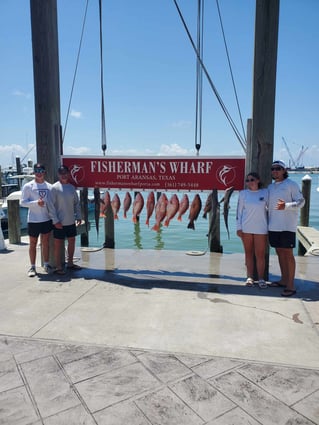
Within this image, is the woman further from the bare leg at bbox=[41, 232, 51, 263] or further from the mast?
the mast

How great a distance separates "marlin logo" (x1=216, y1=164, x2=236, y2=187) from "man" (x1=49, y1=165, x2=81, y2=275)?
240 centimetres

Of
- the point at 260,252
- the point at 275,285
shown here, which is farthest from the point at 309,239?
the point at 260,252

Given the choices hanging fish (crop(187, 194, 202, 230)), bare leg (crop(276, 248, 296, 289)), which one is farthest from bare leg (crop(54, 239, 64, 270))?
bare leg (crop(276, 248, 296, 289))

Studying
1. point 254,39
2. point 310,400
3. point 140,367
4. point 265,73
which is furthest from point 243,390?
point 254,39

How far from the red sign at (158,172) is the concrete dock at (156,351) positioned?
61.0 inches

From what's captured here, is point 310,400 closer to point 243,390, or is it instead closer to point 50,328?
point 243,390

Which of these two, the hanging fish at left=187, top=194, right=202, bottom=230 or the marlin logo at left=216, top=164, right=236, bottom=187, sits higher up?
the marlin logo at left=216, top=164, right=236, bottom=187

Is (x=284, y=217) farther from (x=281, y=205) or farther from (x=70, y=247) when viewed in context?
(x=70, y=247)

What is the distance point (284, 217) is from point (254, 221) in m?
0.41

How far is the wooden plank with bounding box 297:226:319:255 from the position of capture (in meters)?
8.04

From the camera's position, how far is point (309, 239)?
9.25 metres

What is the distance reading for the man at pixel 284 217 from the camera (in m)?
4.63

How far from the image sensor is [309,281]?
529cm

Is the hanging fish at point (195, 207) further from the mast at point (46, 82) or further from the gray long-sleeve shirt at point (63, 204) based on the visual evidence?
the mast at point (46, 82)
